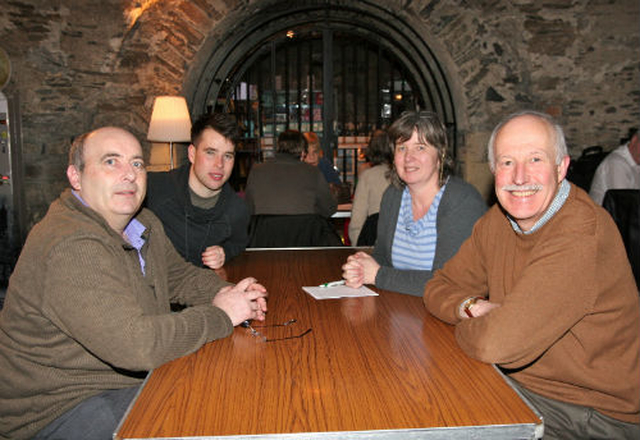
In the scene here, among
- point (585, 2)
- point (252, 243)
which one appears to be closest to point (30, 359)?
point (252, 243)

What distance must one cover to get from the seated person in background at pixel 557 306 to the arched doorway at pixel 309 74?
5011 millimetres

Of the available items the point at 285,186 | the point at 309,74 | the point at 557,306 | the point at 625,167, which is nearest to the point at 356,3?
the point at 309,74

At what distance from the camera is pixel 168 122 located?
5.21m

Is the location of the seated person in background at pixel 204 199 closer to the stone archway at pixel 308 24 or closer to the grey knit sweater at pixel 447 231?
the grey knit sweater at pixel 447 231

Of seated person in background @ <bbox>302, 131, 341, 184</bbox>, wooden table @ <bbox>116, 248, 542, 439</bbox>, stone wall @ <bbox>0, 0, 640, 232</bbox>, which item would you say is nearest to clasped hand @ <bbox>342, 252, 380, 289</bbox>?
wooden table @ <bbox>116, 248, 542, 439</bbox>

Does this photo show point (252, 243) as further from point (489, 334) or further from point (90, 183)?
point (489, 334)

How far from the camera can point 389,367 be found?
146cm

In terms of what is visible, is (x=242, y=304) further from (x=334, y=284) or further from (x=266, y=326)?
(x=334, y=284)

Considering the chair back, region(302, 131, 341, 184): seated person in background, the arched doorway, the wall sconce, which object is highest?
the arched doorway

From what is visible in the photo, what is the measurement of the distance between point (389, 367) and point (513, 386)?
32 centimetres

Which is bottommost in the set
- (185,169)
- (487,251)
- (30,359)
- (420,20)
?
(30,359)

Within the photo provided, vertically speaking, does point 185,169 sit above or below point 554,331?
above

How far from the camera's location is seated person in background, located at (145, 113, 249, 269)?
2.92 meters

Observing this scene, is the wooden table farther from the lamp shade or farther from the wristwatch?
the lamp shade
